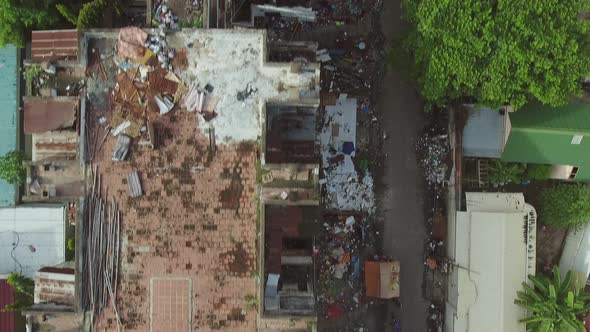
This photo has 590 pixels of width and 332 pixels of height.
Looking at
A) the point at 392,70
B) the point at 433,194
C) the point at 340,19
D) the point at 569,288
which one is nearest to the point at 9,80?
the point at 340,19

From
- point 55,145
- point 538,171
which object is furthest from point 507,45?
point 55,145

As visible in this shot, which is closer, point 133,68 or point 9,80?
point 133,68

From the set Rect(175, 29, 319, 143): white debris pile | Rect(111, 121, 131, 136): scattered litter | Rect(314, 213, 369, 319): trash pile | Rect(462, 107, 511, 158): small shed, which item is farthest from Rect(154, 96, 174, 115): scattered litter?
Rect(462, 107, 511, 158): small shed

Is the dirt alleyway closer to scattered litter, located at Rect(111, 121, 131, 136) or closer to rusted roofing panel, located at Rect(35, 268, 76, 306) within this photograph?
scattered litter, located at Rect(111, 121, 131, 136)

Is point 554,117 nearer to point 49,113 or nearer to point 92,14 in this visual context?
point 92,14

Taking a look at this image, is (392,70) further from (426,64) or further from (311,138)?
(311,138)

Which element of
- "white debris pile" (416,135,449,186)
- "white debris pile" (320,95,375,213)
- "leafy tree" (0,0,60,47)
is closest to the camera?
"leafy tree" (0,0,60,47)
